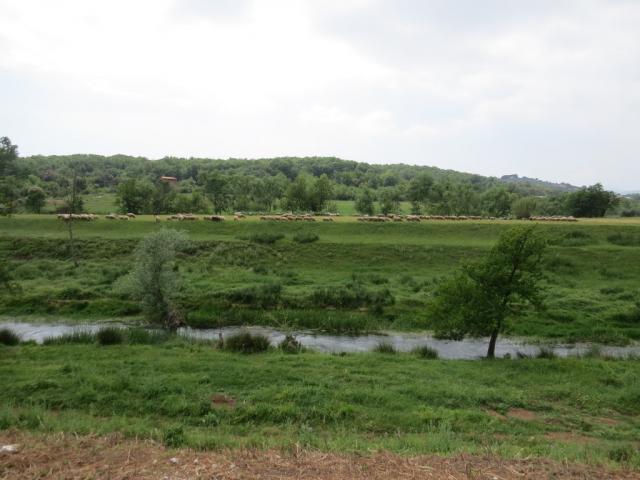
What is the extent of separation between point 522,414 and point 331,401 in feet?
20.5

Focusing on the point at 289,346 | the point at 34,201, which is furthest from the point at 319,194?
the point at 289,346

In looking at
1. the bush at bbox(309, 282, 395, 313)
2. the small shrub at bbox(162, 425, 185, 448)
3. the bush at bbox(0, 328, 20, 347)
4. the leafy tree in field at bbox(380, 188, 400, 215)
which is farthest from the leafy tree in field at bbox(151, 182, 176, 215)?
the small shrub at bbox(162, 425, 185, 448)

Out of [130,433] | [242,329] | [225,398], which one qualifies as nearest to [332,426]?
[225,398]

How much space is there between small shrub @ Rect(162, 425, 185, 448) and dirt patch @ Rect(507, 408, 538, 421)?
10275 mm

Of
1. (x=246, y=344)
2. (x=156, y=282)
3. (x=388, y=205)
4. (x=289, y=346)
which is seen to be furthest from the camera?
(x=388, y=205)

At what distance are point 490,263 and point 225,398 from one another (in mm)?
15683

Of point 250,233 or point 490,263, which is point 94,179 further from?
point 490,263

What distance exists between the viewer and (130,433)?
35.3 feet

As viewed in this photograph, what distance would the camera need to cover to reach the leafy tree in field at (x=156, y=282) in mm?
29500

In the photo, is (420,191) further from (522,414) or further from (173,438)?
(173,438)

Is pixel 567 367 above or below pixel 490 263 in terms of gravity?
below

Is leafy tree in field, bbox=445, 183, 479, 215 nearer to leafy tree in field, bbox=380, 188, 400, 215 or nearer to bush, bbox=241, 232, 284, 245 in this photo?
leafy tree in field, bbox=380, 188, 400, 215

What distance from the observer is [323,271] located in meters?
44.7

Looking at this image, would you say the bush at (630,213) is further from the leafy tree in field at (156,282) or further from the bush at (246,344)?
the bush at (246,344)
